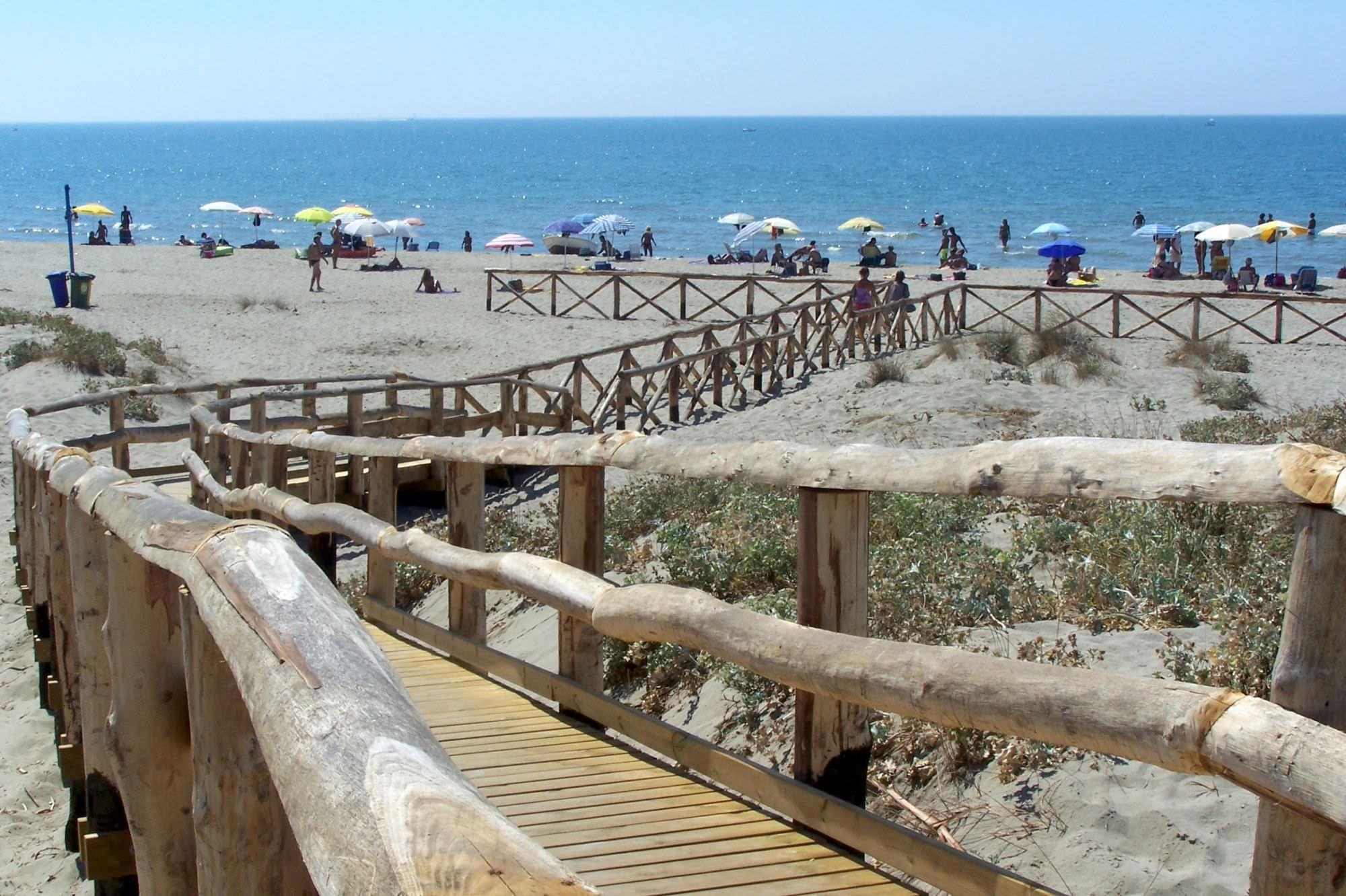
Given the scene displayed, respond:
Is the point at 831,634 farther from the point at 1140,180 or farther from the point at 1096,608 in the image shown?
the point at 1140,180

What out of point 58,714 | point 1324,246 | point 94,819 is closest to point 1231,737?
point 94,819

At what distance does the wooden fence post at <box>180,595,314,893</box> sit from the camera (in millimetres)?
1815

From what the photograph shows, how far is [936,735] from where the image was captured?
461 cm

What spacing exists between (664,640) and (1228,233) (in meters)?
28.3

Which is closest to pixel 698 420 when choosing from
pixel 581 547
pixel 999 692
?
pixel 581 547

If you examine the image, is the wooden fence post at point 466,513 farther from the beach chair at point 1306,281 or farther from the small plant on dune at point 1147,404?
the beach chair at point 1306,281

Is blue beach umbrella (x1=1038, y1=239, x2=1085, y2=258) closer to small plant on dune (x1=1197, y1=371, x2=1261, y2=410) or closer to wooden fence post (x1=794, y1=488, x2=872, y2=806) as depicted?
small plant on dune (x1=1197, y1=371, x2=1261, y2=410)

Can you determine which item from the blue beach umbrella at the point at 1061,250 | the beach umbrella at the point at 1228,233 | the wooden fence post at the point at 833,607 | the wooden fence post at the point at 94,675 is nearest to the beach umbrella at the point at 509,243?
the blue beach umbrella at the point at 1061,250

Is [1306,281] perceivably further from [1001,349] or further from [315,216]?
[315,216]

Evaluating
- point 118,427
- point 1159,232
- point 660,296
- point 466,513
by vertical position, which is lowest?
point 118,427

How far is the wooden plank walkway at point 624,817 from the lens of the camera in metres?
2.87

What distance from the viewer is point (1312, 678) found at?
82.2 inches

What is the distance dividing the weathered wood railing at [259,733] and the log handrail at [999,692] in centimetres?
122

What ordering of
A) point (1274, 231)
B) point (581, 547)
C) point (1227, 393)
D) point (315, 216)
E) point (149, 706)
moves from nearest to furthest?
1. point (149, 706)
2. point (581, 547)
3. point (1227, 393)
4. point (1274, 231)
5. point (315, 216)
